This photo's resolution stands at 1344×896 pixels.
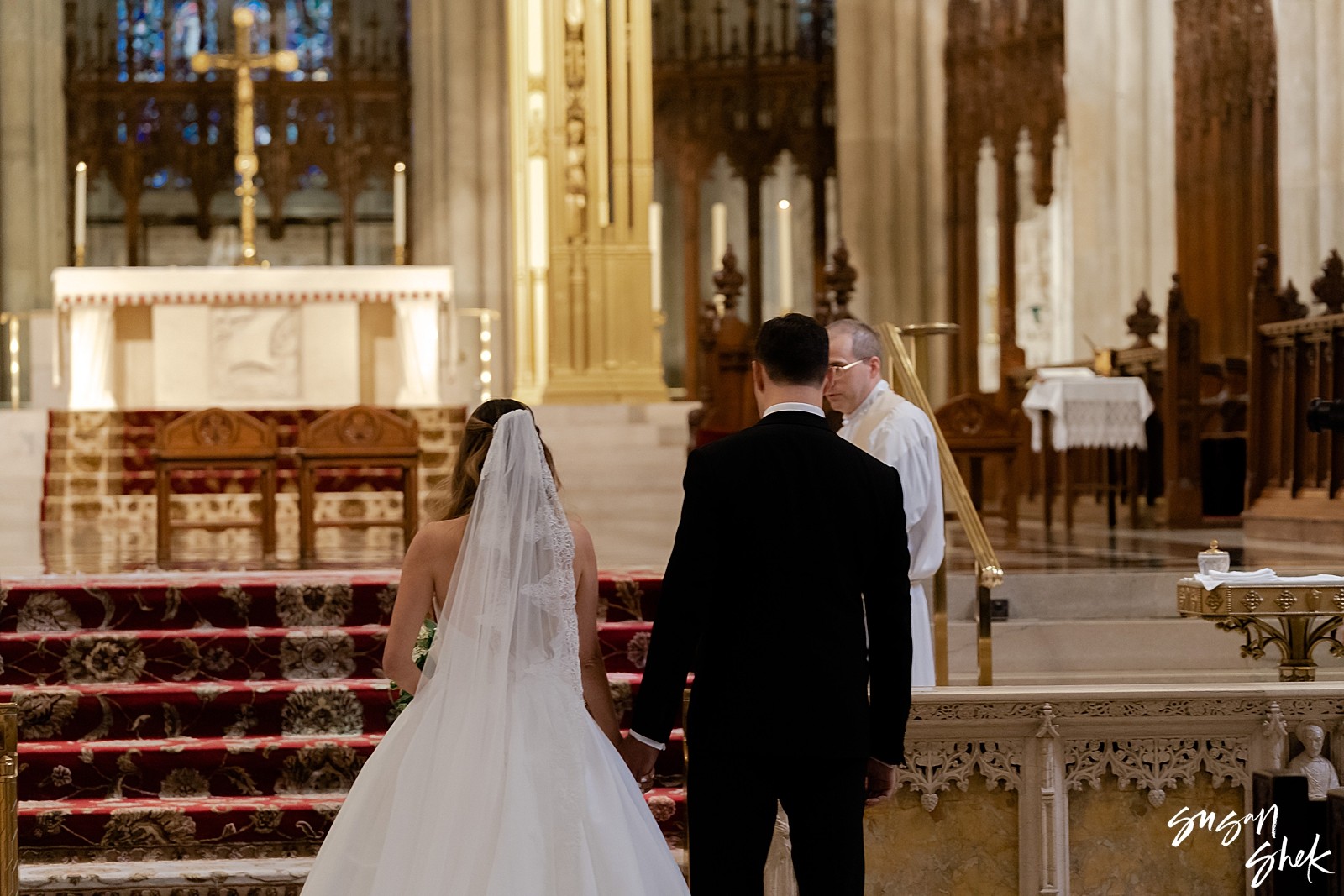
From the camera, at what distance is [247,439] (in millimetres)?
8375

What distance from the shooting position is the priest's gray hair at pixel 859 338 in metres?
4.30

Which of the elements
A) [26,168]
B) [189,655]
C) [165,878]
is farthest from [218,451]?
[26,168]

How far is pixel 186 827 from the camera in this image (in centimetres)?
482

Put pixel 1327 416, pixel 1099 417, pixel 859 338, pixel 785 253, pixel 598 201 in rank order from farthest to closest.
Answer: pixel 598 201, pixel 1099 417, pixel 785 253, pixel 1327 416, pixel 859 338

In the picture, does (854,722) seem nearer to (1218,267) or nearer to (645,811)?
(645,811)

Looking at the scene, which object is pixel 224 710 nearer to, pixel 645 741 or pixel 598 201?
pixel 645 741

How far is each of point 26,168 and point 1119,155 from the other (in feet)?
34.1

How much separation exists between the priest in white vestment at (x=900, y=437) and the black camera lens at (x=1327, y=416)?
1408mm

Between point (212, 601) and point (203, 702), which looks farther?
point (212, 601)

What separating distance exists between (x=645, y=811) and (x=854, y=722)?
0.59 metres

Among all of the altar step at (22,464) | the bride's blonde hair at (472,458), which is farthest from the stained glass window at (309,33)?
the bride's blonde hair at (472,458)

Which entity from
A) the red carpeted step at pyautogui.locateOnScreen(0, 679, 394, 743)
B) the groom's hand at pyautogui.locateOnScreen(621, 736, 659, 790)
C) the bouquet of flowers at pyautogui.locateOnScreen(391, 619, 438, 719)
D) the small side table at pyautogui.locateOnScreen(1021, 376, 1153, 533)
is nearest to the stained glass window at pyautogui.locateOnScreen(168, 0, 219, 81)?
the small side table at pyautogui.locateOnScreen(1021, 376, 1153, 533)

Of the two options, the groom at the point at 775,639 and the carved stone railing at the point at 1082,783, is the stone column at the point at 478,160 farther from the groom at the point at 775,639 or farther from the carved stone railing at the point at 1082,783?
the groom at the point at 775,639

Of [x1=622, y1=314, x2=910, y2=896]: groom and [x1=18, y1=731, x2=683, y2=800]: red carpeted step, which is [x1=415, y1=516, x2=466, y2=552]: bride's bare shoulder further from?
[x1=18, y1=731, x2=683, y2=800]: red carpeted step
